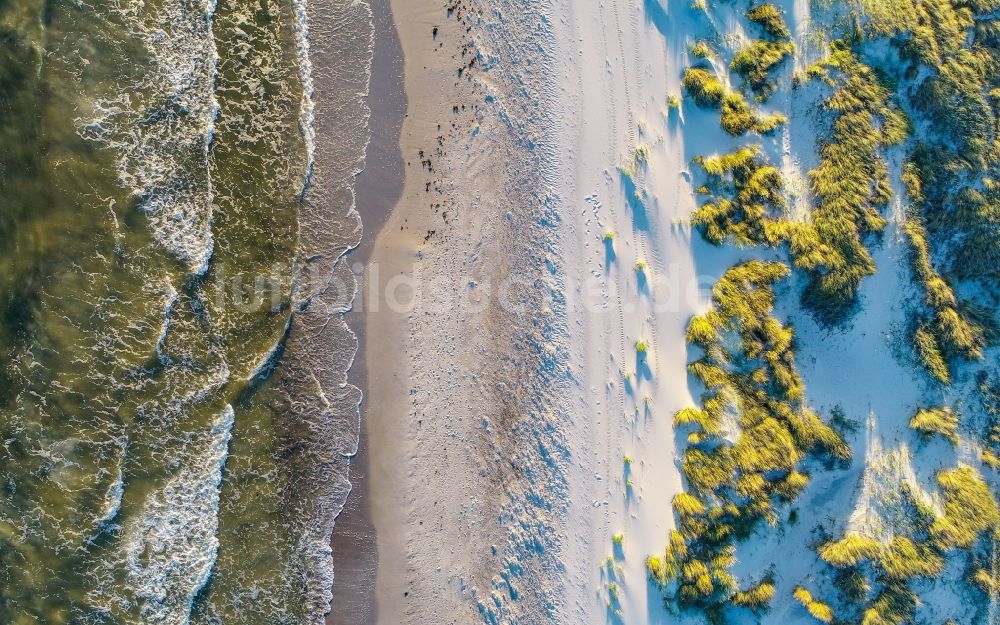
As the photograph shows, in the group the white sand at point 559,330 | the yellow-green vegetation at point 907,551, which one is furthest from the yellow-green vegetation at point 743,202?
the yellow-green vegetation at point 907,551

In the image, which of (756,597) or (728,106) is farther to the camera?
(728,106)

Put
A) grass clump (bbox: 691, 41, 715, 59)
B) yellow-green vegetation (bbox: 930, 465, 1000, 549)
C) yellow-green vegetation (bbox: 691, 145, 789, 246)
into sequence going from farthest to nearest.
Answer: grass clump (bbox: 691, 41, 715, 59), yellow-green vegetation (bbox: 691, 145, 789, 246), yellow-green vegetation (bbox: 930, 465, 1000, 549)

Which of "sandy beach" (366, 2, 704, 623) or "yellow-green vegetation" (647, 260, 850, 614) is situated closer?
"yellow-green vegetation" (647, 260, 850, 614)

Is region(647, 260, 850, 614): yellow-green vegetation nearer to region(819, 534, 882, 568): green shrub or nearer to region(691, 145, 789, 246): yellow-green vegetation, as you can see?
region(691, 145, 789, 246): yellow-green vegetation

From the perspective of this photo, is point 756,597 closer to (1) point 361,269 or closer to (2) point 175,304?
(1) point 361,269

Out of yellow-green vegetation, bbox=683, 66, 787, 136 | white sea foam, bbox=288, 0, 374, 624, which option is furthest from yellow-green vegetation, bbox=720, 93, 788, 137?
white sea foam, bbox=288, 0, 374, 624

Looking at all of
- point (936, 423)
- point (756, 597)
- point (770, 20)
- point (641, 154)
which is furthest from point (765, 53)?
point (756, 597)

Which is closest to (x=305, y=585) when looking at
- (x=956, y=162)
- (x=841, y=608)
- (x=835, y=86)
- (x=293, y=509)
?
(x=293, y=509)
